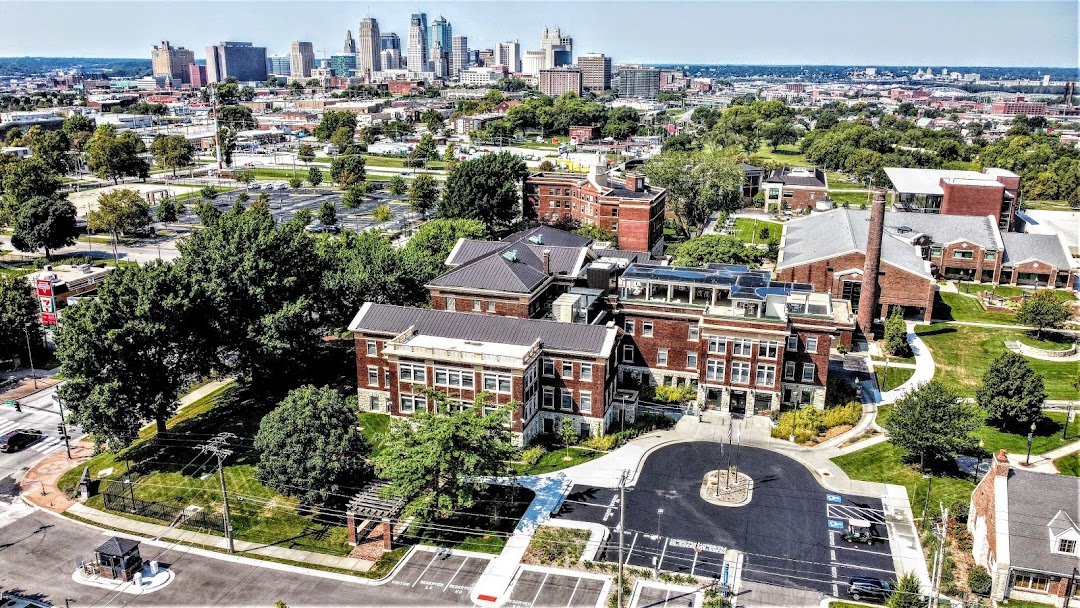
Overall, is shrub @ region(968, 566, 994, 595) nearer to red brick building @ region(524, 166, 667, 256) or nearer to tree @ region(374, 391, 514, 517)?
tree @ region(374, 391, 514, 517)

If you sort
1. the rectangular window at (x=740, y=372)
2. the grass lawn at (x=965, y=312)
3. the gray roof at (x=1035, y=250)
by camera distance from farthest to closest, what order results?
the gray roof at (x=1035, y=250) → the grass lawn at (x=965, y=312) → the rectangular window at (x=740, y=372)

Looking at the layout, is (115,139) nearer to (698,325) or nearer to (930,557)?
(698,325)

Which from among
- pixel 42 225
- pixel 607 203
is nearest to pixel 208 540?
pixel 607 203

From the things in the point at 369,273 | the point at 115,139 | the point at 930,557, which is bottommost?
the point at 930,557

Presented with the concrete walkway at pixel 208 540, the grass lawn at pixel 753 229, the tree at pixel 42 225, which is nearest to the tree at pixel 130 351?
the concrete walkway at pixel 208 540

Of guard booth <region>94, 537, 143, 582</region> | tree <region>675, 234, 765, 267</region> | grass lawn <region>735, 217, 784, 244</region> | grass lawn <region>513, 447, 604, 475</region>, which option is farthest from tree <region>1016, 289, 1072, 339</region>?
guard booth <region>94, 537, 143, 582</region>

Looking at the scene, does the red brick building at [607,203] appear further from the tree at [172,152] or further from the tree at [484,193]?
the tree at [172,152]

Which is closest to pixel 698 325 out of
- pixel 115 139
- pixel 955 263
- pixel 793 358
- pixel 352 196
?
pixel 793 358
